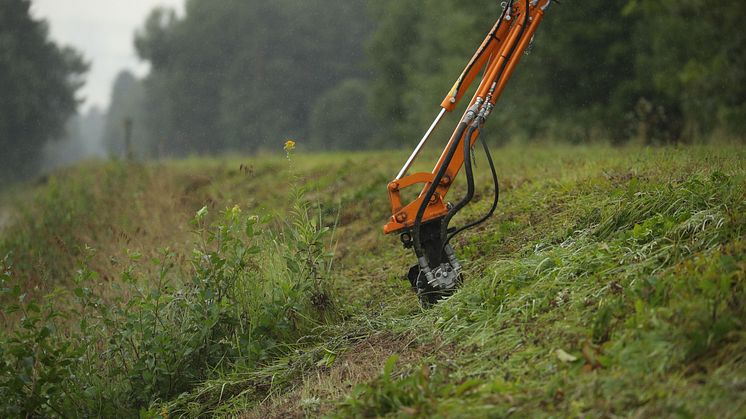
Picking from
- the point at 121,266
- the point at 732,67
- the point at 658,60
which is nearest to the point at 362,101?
the point at 658,60

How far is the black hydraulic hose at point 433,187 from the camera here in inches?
187

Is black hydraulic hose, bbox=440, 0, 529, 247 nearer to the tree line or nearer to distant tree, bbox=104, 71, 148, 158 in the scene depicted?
the tree line

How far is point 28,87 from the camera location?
112 ft

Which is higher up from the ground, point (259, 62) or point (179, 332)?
point (259, 62)

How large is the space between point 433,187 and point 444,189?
0.19 meters

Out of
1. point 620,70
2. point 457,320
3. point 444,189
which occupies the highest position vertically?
point 620,70

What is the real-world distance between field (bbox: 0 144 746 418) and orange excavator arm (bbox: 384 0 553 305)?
0.76 ft

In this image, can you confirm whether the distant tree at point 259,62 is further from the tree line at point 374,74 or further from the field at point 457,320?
the field at point 457,320

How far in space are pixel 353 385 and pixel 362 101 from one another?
129 feet

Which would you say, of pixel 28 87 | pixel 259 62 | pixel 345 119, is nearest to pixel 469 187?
pixel 28 87

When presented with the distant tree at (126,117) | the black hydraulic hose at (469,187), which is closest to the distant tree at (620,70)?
the black hydraulic hose at (469,187)

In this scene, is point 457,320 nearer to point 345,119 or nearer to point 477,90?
point 477,90

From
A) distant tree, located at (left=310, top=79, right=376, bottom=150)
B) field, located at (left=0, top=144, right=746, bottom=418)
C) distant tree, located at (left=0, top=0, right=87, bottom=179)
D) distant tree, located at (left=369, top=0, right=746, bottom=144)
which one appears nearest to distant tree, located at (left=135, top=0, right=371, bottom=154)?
distant tree, located at (left=310, top=79, right=376, bottom=150)

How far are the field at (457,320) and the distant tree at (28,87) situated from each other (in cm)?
2884
